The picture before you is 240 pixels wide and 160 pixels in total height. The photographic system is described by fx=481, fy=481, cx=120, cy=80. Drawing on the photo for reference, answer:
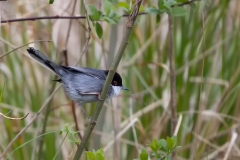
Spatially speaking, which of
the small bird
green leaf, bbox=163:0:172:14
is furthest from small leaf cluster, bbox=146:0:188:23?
the small bird

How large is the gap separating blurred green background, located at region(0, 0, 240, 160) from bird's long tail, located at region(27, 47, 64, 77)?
83cm

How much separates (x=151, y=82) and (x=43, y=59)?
4.93 ft

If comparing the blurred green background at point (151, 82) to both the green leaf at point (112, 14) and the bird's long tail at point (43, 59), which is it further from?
the green leaf at point (112, 14)

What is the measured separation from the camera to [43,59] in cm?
175

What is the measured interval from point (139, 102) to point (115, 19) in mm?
1339

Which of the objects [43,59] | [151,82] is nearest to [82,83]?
[43,59]

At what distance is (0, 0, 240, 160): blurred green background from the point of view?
9.37 ft

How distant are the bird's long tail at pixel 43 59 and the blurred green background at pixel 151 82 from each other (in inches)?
32.6

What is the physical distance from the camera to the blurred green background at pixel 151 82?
2.86 m

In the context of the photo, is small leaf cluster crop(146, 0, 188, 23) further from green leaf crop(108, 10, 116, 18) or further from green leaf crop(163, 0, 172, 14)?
green leaf crop(108, 10, 116, 18)

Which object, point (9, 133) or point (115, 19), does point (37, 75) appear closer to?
point (9, 133)

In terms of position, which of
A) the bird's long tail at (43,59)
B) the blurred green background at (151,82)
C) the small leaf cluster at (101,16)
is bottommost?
the blurred green background at (151,82)

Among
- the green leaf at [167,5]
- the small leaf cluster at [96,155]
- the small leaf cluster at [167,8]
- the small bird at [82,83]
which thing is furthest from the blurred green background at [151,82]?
the small leaf cluster at [96,155]

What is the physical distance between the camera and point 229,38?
3100 millimetres
